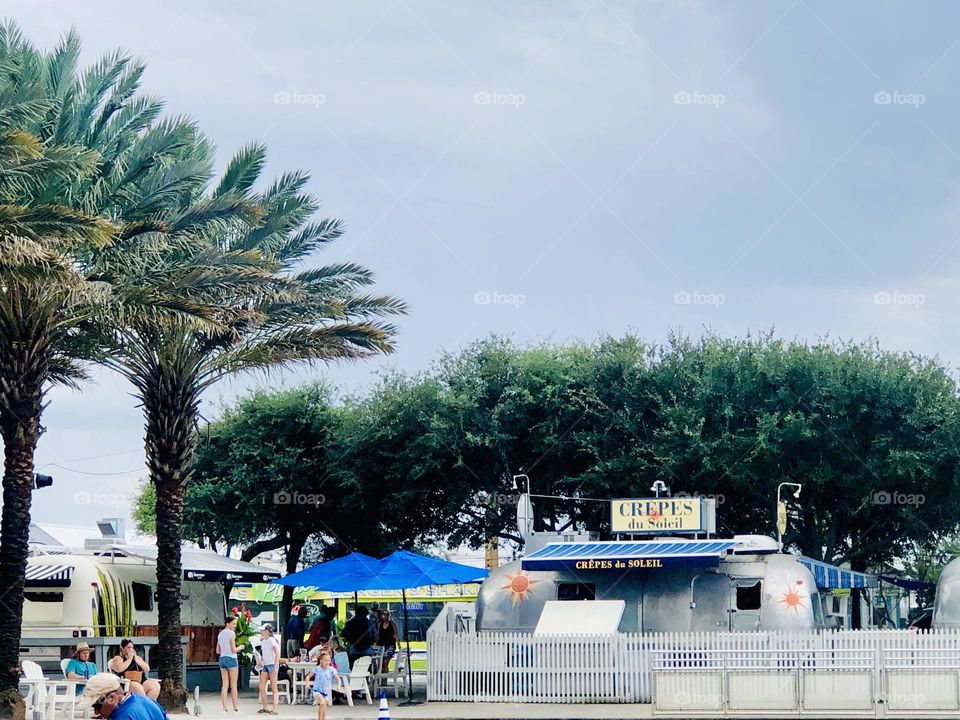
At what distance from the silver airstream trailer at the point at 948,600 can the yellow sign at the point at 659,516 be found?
4.50m

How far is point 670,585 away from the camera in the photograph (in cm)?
2425

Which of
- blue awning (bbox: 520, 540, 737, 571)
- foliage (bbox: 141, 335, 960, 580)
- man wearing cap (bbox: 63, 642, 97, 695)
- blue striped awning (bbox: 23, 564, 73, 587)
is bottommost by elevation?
man wearing cap (bbox: 63, 642, 97, 695)

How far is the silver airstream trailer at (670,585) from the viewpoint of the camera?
23.4 meters

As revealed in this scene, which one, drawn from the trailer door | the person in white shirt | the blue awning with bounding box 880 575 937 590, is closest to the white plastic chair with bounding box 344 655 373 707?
the person in white shirt

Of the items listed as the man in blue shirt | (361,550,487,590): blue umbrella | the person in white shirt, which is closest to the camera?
the person in white shirt

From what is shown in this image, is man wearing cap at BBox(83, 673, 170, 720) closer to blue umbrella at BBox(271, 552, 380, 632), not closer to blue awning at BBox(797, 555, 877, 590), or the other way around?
blue umbrella at BBox(271, 552, 380, 632)

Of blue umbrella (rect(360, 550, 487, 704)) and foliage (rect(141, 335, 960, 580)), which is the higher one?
foliage (rect(141, 335, 960, 580))

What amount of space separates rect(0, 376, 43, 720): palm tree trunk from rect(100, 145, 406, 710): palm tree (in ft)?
Result: 6.92

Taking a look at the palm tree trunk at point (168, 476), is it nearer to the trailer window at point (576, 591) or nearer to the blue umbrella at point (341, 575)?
the blue umbrella at point (341, 575)

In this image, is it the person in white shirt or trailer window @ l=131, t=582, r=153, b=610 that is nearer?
Answer: the person in white shirt

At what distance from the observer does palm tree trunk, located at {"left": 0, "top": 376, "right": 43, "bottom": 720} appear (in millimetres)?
19859

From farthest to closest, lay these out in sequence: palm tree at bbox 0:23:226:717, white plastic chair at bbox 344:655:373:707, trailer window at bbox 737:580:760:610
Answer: white plastic chair at bbox 344:655:373:707, trailer window at bbox 737:580:760:610, palm tree at bbox 0:23:226:717

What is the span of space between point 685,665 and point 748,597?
2.95m

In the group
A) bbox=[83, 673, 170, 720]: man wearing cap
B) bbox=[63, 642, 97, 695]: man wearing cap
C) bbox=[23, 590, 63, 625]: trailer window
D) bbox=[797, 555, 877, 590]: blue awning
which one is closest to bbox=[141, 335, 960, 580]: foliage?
bbox=[797, 555, 877, 590]: blue awning
